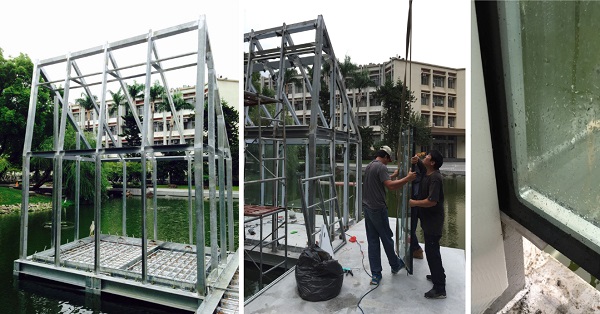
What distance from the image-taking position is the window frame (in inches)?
52.1

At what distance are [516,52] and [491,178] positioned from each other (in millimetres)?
556

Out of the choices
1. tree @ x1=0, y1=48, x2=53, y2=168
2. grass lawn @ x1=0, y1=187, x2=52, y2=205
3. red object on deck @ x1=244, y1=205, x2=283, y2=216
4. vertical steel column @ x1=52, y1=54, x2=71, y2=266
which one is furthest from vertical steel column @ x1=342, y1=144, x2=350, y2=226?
grass lawn @ x1=0, y1=187, x2=52, y2=205

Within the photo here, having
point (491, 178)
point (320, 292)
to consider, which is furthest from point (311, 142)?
point (491, 178)

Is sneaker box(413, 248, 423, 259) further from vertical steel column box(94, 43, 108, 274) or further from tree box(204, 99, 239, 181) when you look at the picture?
vertical steel column box(94, 43, 108, 274)

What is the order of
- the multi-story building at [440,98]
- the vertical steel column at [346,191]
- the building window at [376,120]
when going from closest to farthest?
the multi-story building at [440,98] → the building window at [376,120] → the vertical steel column at [346,191]

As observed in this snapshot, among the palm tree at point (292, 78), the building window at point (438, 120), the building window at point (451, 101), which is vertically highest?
the palm tree at point (292, 78)

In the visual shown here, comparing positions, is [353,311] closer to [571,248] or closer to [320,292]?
[320,292]

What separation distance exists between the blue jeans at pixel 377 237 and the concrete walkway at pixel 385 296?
117mm

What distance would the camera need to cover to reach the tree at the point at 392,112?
2.29 m

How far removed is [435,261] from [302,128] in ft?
6.41

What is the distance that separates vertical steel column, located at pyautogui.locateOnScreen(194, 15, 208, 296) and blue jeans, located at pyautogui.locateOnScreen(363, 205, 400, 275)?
1.65m

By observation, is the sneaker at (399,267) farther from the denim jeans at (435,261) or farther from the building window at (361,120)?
the building window at (361,120)

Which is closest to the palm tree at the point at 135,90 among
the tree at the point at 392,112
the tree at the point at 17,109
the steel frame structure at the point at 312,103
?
the tree at the point at 17,109

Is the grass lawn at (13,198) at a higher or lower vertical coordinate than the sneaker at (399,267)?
lower
